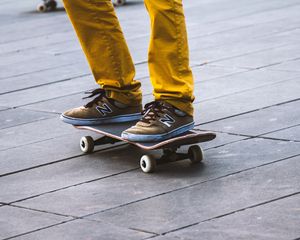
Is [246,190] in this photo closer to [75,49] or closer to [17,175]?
[17,175]

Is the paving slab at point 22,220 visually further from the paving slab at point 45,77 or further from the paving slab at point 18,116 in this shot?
the paving slab at point 45,77

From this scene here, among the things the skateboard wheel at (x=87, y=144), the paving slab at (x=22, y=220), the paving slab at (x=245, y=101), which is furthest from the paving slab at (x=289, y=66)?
the paving slab at (x=22, y=220)

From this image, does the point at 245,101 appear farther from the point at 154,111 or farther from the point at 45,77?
the point at 45,77

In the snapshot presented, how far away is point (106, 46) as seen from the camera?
4914mm

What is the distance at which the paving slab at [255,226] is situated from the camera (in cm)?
348

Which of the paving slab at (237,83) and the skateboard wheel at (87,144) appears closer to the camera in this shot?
the skateboard wheel at (87,144)

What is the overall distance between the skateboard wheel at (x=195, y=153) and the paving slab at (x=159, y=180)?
37 millimetres

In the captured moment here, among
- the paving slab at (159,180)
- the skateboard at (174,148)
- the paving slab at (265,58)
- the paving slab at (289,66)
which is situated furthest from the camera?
the paving slab at (265,58)

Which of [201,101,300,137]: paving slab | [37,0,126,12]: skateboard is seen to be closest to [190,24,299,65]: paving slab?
[201,101,300,137]: paving slab

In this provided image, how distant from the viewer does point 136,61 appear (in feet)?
25.7

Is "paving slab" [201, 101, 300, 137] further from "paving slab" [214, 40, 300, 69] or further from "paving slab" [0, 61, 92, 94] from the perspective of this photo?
"paving slab" [0, 61, 92, 94]

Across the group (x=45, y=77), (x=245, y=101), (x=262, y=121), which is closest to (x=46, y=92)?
(x=45, y=77)

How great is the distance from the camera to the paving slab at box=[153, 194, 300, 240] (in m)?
3.48

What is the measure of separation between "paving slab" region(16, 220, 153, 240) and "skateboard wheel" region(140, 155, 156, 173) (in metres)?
0.71
